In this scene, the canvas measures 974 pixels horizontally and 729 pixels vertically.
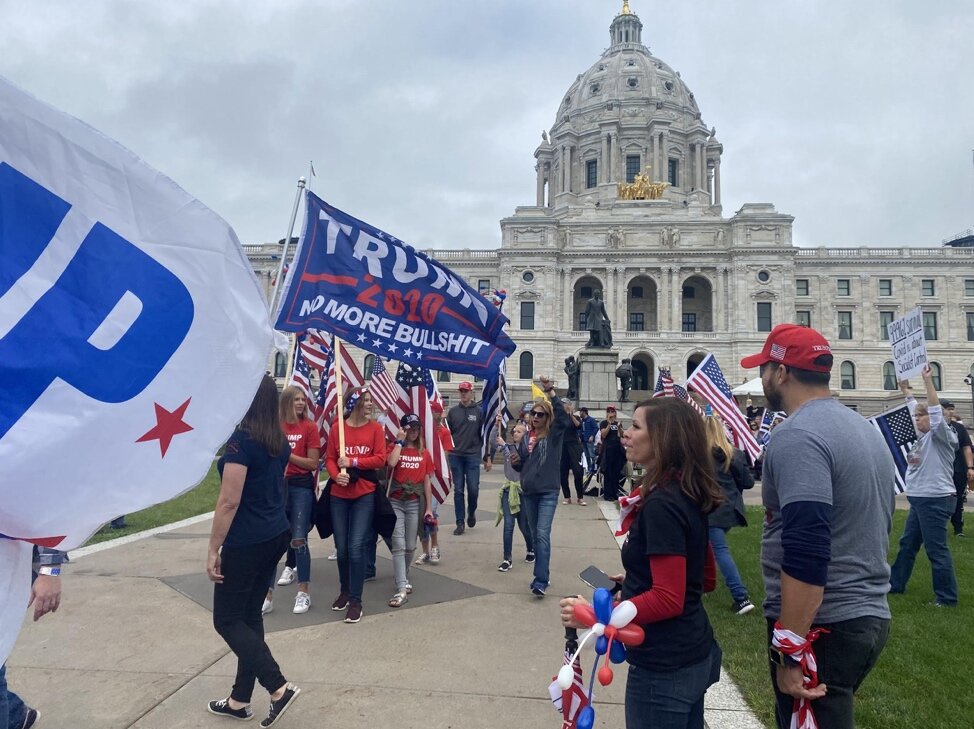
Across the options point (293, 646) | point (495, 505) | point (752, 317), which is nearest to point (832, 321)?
point (752, 317)

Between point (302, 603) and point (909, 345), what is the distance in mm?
6754

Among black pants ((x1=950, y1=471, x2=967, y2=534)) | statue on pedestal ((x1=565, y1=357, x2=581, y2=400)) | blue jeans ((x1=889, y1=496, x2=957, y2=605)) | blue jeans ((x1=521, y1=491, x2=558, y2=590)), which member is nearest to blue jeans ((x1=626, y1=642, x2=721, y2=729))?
blue jeans ((x1=521, y1=491, x2=558, y2=590))

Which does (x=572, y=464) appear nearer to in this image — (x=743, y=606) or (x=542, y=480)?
(x=542, y=480)

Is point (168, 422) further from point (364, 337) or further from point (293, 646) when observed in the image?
point (364, 337)

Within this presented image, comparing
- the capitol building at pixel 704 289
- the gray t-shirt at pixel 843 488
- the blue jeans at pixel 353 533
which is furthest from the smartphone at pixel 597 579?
the capitol building at pixel 704 289

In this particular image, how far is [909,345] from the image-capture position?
276 inches

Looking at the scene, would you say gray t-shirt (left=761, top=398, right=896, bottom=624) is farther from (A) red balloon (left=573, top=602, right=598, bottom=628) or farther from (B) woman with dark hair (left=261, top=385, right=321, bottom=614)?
(B) woman with dark hair (left=261, top=385, right=321, bottom=614)

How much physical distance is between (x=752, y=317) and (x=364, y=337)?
53664 mm

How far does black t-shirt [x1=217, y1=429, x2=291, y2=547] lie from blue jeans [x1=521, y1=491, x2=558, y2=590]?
3071 millimetres

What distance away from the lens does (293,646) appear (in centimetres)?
489

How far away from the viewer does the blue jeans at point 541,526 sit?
247 inches

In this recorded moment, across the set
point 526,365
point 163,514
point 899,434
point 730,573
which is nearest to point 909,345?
point 899,434

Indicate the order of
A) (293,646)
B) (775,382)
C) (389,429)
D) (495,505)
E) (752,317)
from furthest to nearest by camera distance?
(752,317) < (495,505) < (389,429) < (293,646) < (775,382)

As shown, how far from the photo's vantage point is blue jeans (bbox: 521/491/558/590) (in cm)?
627
